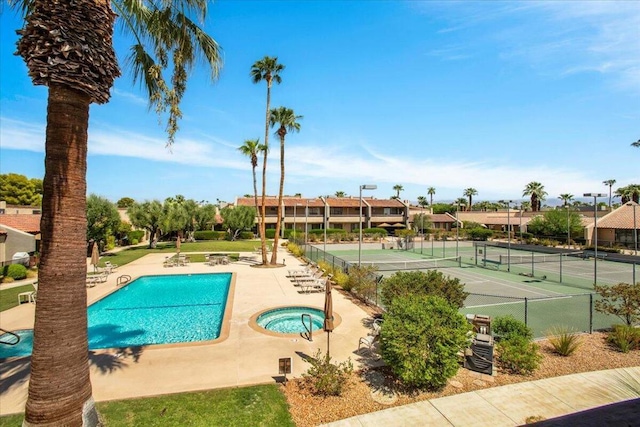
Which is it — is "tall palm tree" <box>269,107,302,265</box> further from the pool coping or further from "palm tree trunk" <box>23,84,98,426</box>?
"palm tree trunk" <box>23,84,98,426</box>

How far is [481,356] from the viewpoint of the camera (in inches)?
366

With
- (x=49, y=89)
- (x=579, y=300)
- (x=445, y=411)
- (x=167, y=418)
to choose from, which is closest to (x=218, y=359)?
(x=167, y=418)

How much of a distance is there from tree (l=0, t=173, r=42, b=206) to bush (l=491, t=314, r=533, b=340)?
81189mm

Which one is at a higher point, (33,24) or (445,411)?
(33,24)

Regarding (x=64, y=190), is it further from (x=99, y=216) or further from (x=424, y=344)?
(x=99, y=216)

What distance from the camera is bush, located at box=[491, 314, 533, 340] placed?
10.0 m

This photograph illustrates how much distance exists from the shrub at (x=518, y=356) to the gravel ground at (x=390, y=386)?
0.78 feet

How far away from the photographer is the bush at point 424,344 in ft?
26.1

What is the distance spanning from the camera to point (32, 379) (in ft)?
17.6

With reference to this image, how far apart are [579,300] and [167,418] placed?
2018cm

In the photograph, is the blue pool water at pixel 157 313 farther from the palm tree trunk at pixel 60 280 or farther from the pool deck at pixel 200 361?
the palm tree trunk at pixel 60 280

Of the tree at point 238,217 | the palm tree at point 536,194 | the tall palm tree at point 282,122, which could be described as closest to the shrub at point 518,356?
the tall palm tree at point 282,122

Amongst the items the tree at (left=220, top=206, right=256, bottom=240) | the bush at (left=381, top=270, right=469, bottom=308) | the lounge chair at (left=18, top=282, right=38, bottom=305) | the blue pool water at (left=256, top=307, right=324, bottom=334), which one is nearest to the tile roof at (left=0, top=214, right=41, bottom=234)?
the lounge chair at (left=18, top=282, right=38, bottom=305)

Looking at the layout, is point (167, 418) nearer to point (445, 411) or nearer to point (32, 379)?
point (32, 379)
